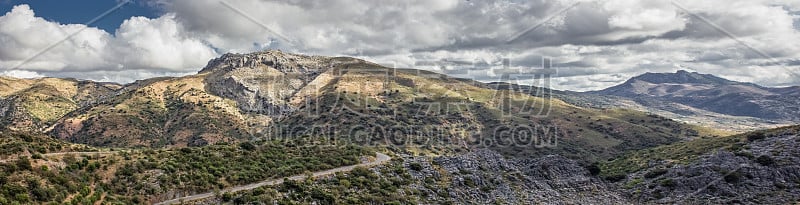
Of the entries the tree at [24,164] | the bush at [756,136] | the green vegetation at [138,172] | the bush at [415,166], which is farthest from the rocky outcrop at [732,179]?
the tree at [24,164]

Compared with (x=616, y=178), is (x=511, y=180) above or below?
above

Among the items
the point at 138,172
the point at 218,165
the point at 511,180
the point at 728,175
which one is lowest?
the point at 511,180

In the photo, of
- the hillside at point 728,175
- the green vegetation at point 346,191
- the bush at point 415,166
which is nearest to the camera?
the green vegetation at point 346,191

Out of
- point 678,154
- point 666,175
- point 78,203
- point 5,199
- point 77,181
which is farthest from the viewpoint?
point 678,154

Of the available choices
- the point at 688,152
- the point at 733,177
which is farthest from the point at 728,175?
the point at 688,152

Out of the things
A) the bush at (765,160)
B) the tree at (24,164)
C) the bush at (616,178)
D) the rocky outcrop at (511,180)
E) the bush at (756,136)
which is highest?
the tree at (24,164)

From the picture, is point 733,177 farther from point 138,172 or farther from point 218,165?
point 138,172

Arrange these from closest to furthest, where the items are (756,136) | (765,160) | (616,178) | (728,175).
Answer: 1. (728,175)
2. (765,160)
3. (616,178)
4. (756,136)

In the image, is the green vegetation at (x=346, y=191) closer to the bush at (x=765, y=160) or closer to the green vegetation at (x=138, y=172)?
the green vegetation at (x=138, y=172)

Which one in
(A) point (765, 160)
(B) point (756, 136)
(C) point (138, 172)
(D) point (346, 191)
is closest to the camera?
(C) point (138, 172)

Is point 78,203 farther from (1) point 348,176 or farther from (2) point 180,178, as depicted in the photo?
(1) point 348,176

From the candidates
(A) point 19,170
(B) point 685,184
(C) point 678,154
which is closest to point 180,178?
(A) point 19,170
